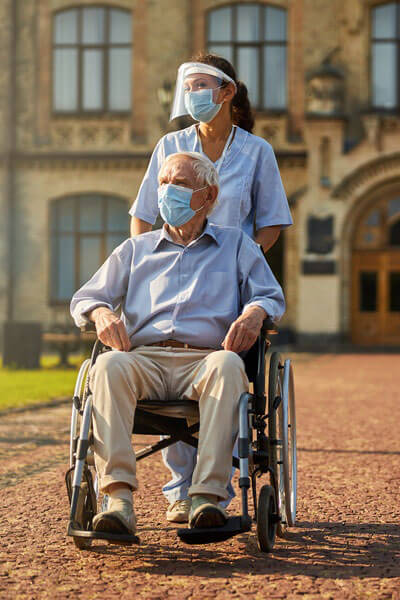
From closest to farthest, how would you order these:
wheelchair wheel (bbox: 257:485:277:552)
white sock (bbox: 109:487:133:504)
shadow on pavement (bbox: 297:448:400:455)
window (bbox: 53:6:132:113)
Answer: white sock (bbox: 109:487:133:504) → wheelchair wheel (bbox: 257:485:277:552) → shadow on pavement (bbox: 297:448:400:455) → window (bbox: 53:6:132:113)

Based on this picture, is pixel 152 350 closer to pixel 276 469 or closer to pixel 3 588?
pixel 276 469

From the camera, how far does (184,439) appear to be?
12.6 ft

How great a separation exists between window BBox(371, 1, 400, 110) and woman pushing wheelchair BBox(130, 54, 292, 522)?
2088cm

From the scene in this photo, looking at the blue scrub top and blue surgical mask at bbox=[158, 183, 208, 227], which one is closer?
blue surgical mask at bbox=[158, 183, 208, 227]

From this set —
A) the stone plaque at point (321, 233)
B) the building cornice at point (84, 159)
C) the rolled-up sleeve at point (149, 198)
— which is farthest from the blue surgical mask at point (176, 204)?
the building cornice at point (84, 159)

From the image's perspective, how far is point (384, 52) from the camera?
24.8 m

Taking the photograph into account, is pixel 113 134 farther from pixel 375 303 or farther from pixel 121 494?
pixel 121 494

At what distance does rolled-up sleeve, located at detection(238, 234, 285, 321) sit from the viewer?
13.7ft

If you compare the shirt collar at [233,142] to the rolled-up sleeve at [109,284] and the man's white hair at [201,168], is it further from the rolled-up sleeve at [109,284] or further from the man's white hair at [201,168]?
the rolled-up sleeve at [109,284]

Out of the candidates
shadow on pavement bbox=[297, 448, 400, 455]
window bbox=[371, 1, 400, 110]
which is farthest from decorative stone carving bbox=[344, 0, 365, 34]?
shadow on pavement bbox=[297, 448, 400, 455]

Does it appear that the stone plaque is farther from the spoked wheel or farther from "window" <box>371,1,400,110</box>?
the spoked wheel

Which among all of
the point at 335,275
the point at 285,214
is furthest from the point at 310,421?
the point at 335,275

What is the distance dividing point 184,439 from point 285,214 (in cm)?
136

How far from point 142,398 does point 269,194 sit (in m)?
1.32
